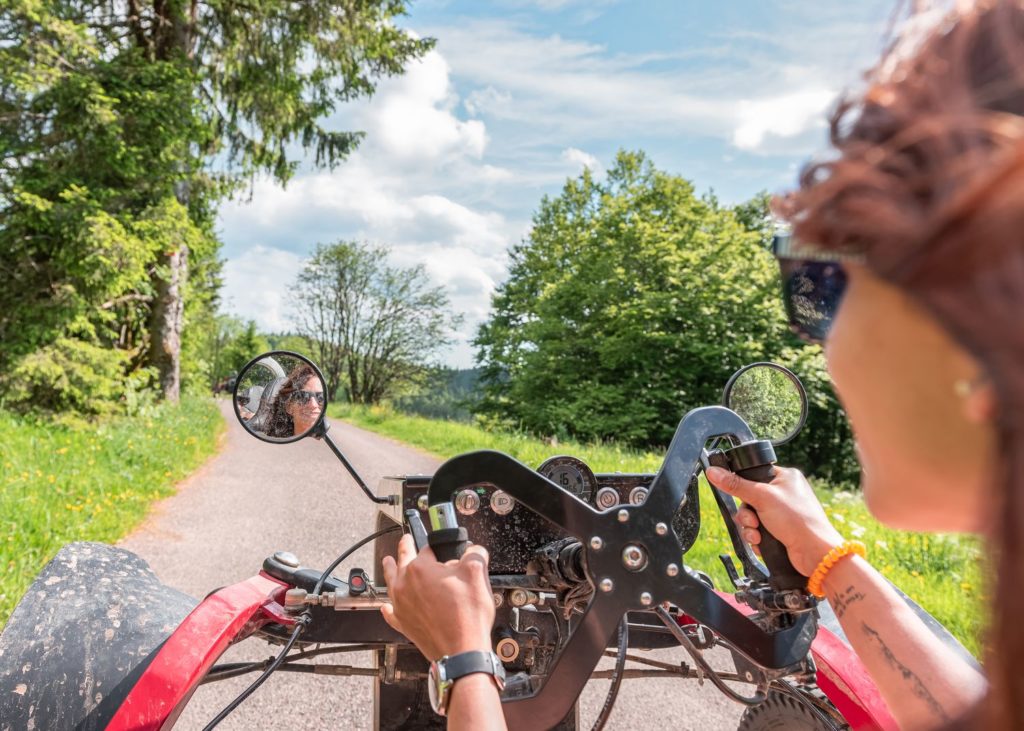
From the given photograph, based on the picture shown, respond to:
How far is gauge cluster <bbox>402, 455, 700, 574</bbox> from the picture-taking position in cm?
157

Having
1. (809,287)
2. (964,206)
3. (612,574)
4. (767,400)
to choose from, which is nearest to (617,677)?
(612,574)

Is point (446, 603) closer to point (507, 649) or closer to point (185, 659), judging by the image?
point (507, 649)

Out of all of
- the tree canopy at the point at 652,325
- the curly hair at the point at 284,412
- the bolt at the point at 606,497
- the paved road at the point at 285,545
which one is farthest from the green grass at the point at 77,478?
the tree canopy at the point at 652,325

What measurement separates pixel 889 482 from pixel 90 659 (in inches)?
64.6

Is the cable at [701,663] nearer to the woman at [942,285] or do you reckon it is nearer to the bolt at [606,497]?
the bolt at [606,497]

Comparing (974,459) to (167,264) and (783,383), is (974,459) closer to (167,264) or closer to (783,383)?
(783,383)

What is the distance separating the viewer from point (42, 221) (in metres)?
10.1

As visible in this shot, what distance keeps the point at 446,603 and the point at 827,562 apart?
74 cm

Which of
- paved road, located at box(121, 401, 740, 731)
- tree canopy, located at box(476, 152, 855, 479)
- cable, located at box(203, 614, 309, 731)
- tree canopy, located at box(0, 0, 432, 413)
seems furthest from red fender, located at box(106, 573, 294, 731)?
tree canopy, located at box(476, 152, 855, 479)

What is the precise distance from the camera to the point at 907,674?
1224 millimetres

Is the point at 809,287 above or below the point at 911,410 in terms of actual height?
above

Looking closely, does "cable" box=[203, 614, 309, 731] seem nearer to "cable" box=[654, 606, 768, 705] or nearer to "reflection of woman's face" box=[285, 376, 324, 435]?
"reflection of woman's face" box=[285, 376, 324, 435]

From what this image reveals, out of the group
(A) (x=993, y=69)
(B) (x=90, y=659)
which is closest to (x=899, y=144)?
(A) (x=993, y=69)

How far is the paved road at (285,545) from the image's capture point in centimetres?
346
